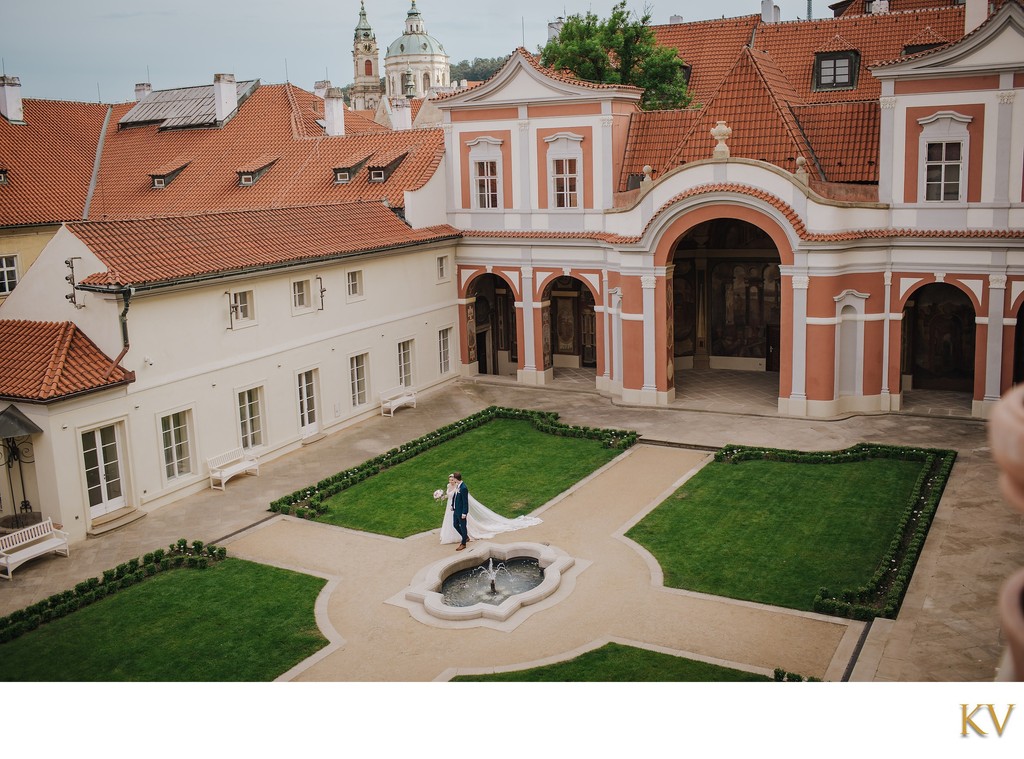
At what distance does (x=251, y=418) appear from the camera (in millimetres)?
24172

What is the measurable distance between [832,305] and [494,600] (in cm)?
1357

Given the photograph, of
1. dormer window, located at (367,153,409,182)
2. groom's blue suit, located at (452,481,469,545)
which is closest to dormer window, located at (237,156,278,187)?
dormer window, located at (367,153,409,182)

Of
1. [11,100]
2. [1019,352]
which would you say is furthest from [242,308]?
[1019,352]

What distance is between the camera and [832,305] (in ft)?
85.7

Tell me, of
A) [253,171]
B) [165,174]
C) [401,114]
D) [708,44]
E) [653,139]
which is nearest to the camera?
[653,139]

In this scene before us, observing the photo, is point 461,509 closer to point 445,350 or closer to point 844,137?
point 445,350

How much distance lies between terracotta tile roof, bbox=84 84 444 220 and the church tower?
49.0 m

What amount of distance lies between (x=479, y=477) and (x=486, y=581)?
545cm

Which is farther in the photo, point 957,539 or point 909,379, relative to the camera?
point 909,379

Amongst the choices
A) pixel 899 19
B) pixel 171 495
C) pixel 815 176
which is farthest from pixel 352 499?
pixel 899 19

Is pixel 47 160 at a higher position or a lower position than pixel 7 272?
higher

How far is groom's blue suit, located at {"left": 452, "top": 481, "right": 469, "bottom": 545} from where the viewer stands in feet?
61.2

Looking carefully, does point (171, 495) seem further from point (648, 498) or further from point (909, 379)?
point (909, 379)

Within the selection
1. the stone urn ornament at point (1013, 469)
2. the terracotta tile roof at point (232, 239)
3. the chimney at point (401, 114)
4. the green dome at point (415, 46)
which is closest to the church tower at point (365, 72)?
the green dome at point (415, 46)
